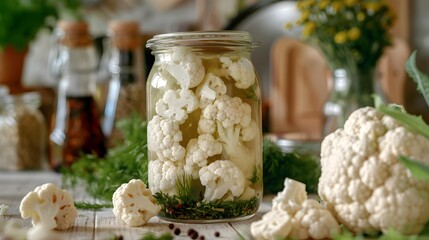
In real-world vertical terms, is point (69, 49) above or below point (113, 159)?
above

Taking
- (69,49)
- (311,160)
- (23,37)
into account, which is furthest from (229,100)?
(23,37)

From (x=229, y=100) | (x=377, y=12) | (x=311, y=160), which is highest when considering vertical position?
(x=377, y=12)

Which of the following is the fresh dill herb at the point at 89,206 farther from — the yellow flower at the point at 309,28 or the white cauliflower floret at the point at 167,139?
the yellow flower at the point at 309,28

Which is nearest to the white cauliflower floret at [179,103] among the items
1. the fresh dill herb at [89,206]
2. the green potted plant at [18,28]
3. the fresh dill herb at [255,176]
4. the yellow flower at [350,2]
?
the fresh dill herb at [255,176]

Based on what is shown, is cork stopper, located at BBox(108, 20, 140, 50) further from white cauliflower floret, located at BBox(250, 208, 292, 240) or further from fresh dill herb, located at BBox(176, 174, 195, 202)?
white cauliflower floret, located at BBox(250, 208, 292, 240)

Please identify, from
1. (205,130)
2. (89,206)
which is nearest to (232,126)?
(205,130)

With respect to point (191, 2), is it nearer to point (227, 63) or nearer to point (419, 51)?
point (419, 51)

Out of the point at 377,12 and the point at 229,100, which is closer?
the point at 229,100

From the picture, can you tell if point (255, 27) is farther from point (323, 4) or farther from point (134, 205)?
point (134, 205)

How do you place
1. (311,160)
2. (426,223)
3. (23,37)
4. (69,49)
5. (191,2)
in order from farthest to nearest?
(191,2), (23,37), (69,49), (311,160), (426,223)

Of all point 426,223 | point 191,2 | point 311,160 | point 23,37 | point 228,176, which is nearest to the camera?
point 426,223
